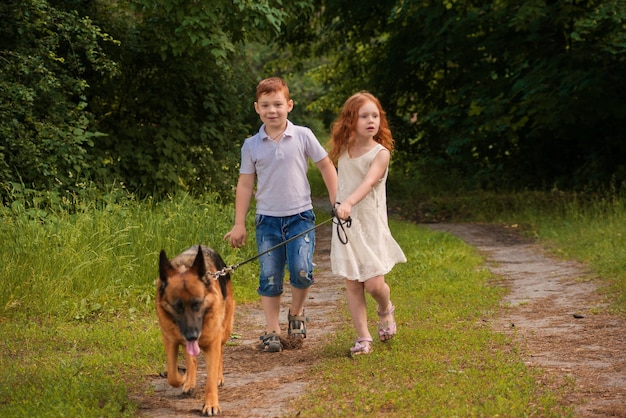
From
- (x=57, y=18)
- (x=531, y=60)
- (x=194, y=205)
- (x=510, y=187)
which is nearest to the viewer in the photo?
(x=57, y=18)

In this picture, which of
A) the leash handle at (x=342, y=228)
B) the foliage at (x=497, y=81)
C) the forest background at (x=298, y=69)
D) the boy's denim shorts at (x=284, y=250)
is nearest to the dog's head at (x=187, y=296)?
the leash handle at (x=342, y=228)

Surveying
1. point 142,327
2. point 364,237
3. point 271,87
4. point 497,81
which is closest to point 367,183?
point 364,237

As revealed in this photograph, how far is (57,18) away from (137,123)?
3437mm

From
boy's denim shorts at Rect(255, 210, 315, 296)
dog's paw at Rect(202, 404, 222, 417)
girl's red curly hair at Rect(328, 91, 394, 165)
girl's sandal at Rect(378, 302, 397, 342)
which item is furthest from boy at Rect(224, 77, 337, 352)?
dog's paw at Rect(202, 404, 222, 417)

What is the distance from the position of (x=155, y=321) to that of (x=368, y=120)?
114 inches

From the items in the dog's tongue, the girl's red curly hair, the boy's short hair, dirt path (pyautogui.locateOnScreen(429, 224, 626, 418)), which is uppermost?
the boy's short hair

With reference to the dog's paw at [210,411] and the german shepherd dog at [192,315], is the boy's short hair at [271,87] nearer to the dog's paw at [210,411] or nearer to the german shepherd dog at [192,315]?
the german shepherd dog at [192,315]

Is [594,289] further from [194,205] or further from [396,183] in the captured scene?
[396,183]

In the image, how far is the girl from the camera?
6711mm

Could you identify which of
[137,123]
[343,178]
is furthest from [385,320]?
[137,123]

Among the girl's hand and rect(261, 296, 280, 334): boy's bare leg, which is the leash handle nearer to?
the girl's hand

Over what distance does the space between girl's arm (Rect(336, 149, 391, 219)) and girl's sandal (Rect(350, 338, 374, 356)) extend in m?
1.03

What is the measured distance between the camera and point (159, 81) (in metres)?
14.9

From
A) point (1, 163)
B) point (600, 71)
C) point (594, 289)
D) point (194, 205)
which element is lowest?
point (594, 289)
